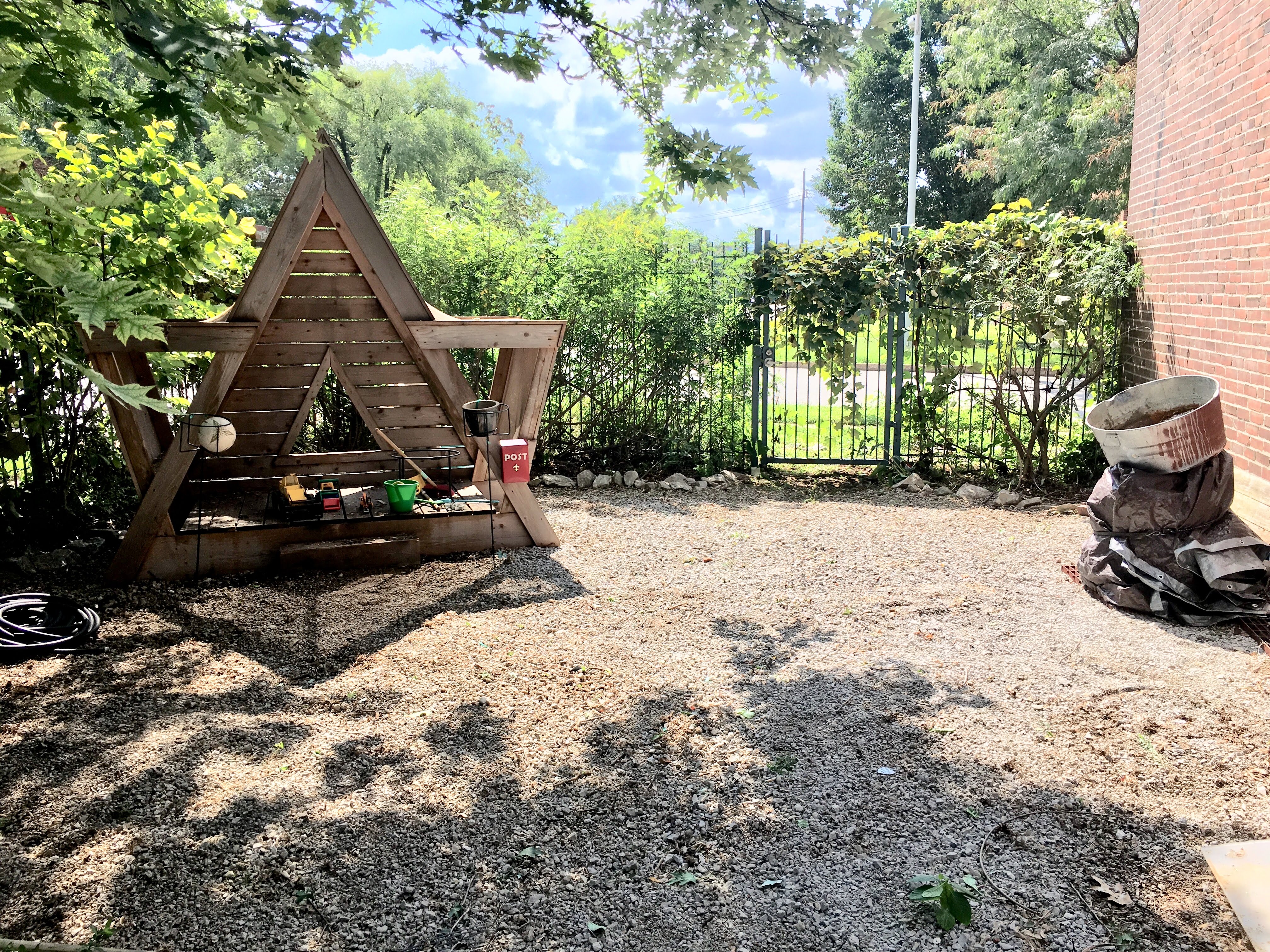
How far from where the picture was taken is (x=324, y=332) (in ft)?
20.8

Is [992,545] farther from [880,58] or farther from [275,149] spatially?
[880,58]

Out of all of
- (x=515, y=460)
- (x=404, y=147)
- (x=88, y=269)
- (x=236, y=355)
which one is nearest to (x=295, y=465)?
(x=236, y=355)

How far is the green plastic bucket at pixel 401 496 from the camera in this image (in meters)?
6.14

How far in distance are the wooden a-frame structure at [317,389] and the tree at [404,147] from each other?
2958cm

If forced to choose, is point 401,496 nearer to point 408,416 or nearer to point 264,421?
point 408,416

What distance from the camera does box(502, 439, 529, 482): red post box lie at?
620cm

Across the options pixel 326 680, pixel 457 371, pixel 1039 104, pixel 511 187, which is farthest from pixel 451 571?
pixel 511 187

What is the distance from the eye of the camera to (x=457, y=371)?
20.4 feet

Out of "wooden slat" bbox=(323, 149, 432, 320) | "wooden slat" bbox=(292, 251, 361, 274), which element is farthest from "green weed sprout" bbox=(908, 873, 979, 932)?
"wooden slat" bbox=(292, 251, 361, 274)

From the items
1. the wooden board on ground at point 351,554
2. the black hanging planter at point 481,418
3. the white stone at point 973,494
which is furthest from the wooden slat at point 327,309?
the white stone at point 973,494

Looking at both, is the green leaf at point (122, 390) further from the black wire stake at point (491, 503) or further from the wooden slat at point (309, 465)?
the wooden slat at point (309, 465)

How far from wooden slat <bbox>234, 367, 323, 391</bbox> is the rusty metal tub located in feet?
16.8

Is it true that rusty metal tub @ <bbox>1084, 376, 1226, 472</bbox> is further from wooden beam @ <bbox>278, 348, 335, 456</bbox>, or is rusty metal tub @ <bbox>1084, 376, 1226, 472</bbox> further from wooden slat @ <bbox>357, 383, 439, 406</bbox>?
wooden beam @ <bbox>278, 348, 335, 456</bbox>

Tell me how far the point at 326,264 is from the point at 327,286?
15 cm
